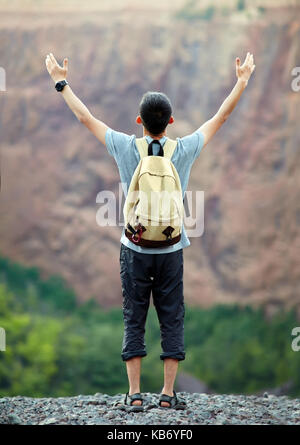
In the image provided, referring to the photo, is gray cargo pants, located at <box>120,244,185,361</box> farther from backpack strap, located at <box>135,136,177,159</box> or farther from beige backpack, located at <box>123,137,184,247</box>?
backpack strap, located at <box>135,136,177,159</box>

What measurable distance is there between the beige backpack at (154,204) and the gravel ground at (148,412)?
0.74m

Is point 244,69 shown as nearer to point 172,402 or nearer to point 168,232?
point 168,232

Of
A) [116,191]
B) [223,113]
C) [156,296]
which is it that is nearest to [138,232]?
[156,296]

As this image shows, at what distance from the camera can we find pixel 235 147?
70.3ft

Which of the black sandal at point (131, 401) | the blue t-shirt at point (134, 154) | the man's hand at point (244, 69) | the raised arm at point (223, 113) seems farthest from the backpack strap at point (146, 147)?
the black sandal at point (131, 401)

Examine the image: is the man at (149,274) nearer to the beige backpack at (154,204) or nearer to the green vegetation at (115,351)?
the beige backpack at (154,204)

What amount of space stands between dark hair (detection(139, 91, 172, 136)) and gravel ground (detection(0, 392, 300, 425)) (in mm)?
1245

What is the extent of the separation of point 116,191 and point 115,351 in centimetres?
532

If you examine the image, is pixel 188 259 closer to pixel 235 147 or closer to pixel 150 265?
pixel 235 147

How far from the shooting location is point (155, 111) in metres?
3.02

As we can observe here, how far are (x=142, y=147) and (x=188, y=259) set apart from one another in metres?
18.6

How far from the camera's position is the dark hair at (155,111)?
3006 mm

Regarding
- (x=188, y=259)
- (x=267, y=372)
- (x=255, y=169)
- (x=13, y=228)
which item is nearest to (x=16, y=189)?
(x=13, y=228)

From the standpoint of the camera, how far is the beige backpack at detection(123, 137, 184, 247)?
2959mm
